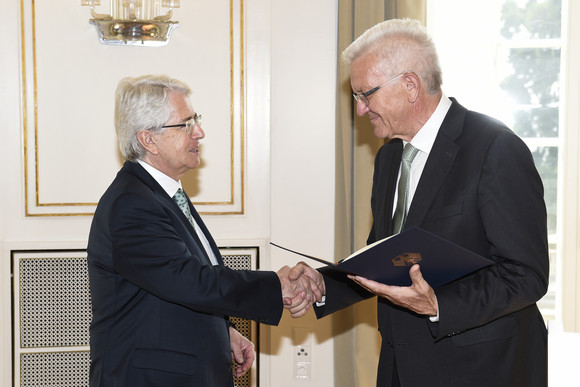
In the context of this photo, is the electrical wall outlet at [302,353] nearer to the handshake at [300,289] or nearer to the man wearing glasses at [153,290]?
the handshake at [300,289]

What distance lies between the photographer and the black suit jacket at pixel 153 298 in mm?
2244

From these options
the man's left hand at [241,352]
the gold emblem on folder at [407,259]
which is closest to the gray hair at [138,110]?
the man's left hand at [241,352]

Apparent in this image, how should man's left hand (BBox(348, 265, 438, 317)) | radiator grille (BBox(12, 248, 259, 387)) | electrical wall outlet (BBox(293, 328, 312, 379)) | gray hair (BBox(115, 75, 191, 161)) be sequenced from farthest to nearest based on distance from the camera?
electrical wall outlet (BBox(293, 328, 312, 379))
radiator grille (BBox(12, 248, 259, 387))
gray hair (BBox(115, 75, 191, 161))
man's left hand (BBox(348, 265, 438, 317))

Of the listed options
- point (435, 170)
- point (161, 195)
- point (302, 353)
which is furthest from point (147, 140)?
point (302, 353)

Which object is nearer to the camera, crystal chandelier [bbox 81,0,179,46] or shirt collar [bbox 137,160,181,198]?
shirt collar [bbox 137,160,181,198]

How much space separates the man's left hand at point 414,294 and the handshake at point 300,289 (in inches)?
25.8

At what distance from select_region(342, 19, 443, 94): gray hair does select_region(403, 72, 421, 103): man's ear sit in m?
0.02

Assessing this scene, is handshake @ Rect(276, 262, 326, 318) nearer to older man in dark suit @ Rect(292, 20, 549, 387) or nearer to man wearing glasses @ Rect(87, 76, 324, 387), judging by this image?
man wearing glasses @ Rect(87, 76, 324, 387)

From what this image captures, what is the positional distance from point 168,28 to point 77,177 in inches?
38.6

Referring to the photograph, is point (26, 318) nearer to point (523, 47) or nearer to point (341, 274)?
point (341, 274)

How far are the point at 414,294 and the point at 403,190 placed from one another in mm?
420

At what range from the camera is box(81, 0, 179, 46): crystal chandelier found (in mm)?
3611

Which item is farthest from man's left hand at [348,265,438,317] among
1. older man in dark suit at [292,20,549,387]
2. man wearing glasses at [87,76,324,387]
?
man wearing glasses at [87,76,324,387]

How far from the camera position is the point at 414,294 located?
6.57 ft
